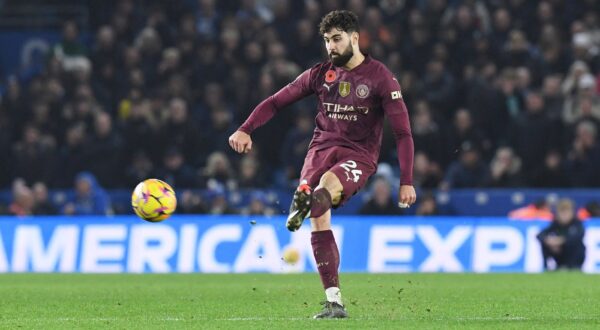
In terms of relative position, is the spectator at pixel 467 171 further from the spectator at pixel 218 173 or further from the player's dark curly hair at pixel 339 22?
the player's dark curly hair at pixel 339 22

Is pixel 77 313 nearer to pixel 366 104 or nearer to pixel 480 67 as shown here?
pixel 366 104

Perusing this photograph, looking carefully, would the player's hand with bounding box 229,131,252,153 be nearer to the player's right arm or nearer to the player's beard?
the player's right arm

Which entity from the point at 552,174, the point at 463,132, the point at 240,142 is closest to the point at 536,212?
the point at 552,174

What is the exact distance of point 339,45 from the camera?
376 inches

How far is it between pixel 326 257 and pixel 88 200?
34.4 feet

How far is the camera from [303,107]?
20.2 meters

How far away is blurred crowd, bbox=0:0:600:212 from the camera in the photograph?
63.6 feet

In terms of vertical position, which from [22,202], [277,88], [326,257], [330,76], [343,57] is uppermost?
[277,88]

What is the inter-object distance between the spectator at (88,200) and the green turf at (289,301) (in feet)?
10.1

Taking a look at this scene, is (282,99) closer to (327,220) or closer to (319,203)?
(327,220)

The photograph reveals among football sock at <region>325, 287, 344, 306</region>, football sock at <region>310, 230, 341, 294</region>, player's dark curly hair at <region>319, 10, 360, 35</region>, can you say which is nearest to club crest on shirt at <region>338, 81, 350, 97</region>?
player's dark curly hair at <region>319, 10, 360, 35</region>

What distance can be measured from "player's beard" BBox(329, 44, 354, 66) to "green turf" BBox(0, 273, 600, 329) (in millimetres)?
1799

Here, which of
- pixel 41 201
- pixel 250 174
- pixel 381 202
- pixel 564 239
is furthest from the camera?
pixel 41 201

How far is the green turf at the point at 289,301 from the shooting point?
9.37 metres
